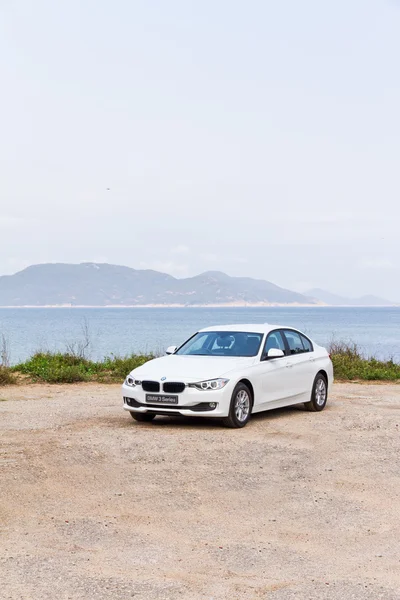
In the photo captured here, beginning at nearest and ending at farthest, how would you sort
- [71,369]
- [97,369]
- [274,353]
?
[274,353] < [71,369] < [97,369]

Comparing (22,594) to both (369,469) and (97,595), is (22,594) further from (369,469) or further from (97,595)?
(369,469)

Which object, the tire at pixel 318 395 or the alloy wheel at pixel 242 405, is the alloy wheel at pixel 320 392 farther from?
the alloy wheel at pixel 242 405

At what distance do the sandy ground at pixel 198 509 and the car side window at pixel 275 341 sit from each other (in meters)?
1.29

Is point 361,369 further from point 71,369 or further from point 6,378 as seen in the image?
point 6,378

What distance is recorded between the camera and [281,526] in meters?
7.94

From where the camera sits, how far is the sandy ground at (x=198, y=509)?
6301mm

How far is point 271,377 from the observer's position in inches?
553

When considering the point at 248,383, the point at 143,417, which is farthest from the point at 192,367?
the point at 143,417

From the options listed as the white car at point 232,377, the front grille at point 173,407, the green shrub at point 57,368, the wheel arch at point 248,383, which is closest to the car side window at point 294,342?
the white car at point 232,377

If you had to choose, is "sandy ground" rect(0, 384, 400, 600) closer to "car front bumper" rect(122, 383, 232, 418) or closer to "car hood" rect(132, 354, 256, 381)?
"car front bumper" rect(122, 383, 232, 418)

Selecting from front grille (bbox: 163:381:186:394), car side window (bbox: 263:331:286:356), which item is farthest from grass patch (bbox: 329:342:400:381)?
front grille (bbox: 163:381:186:394)

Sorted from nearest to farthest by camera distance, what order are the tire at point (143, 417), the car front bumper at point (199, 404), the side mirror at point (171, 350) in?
the car front bumper at point (199, 404), the tire at point (143, 417), the side mirror at point (171, 350)

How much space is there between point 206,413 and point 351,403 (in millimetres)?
4766

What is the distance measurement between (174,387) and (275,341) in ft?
8.29
